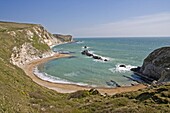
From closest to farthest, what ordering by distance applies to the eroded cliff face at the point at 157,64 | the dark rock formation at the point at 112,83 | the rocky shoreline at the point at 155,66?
the dark rock formation at the point at 112,83, the rocky shoreline at the point at 155,66, the eroded cliff face at the point at 157,64

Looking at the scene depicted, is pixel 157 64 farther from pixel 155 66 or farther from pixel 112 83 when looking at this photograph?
pixel 112 83

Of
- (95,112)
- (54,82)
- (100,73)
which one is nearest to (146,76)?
(100,73)

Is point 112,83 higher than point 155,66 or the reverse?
the reverse

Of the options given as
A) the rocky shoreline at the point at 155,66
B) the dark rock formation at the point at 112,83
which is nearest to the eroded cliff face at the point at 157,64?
the rocky shoreline at the point at 155,66

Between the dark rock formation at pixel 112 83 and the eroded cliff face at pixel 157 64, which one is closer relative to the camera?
the dark rock formation at pixel 112 83

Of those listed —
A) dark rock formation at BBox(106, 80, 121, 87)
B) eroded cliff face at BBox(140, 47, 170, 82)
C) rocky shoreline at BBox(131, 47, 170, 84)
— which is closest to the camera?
dark rock formation at BBox(106, 80, 121, 87)

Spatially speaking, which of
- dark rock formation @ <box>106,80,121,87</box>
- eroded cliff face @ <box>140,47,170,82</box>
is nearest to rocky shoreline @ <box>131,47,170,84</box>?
eroded cliff face @ <box>140,47,170,82</box>

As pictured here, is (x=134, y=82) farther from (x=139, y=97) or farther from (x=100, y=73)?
(x=139, y=97)

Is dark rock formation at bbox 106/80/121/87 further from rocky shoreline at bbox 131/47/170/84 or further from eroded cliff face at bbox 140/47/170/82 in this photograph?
eroded cliff face at bbox 140/47/170/82

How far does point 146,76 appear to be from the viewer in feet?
188

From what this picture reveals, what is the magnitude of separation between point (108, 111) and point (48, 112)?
430 centimetres

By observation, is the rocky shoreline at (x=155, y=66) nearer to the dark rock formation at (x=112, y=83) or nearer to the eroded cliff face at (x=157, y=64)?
the eroded cliff face at (x=157, y=64)

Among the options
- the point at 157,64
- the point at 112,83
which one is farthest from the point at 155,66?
the point at 112,83

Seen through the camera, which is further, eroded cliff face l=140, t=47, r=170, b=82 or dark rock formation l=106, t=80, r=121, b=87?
eroded cliff face l=140, t=47, r=170, b=82
